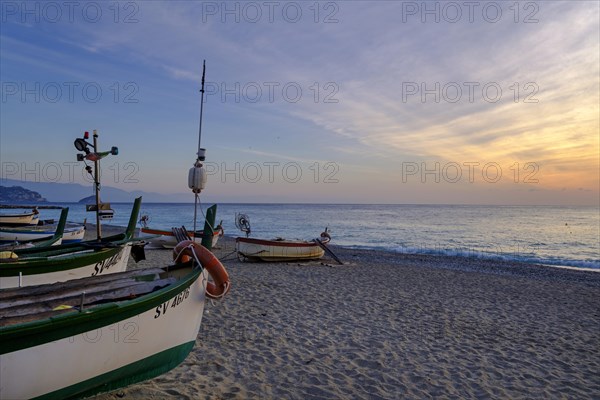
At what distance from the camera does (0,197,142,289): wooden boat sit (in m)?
6.06

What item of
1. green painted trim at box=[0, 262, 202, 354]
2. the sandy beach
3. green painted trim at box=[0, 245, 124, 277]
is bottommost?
the sandy beach

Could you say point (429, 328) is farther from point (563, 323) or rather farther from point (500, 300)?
point (500, 300)

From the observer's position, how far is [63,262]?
6.56 meters

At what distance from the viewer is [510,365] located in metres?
6.50

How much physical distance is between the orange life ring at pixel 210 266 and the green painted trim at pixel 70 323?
0.97 m

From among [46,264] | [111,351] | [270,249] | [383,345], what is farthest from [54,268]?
[270,249]

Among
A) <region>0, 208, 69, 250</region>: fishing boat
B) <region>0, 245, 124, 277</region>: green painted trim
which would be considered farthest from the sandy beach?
<region>0, 208, 69, 250</region>: fishing boat

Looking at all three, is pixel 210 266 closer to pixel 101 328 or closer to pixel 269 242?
pixel 101 328

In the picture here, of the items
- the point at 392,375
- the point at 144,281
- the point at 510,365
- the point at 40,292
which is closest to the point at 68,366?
the point at 40,292

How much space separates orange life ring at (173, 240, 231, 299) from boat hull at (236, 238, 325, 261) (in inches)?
468

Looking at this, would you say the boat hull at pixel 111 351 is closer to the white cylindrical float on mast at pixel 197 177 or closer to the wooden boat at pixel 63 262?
the white cylindrical float on mast at pixel 197 177

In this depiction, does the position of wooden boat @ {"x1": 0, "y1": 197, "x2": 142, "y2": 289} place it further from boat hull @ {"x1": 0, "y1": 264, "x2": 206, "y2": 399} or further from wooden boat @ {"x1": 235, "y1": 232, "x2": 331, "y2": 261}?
wooden boat @ {"x1": 235, "y1": 232, "x2": 331, "y2": 261}

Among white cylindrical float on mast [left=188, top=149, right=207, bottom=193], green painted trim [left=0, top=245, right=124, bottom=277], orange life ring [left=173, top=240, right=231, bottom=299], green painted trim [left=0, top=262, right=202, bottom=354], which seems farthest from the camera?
white cylindrical float on mast [left=188, top=149, right=207, bottom=193]

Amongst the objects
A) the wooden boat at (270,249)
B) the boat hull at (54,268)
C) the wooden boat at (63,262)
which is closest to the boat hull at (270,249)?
the wooden boat at (270,249)
